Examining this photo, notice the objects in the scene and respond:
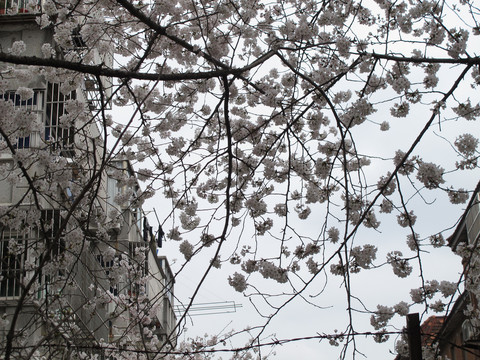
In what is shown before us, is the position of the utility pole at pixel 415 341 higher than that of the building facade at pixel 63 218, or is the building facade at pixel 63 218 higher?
the building facade at pixel 63 218

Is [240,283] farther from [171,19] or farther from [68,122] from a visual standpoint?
[171,19]

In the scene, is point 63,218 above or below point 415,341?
above

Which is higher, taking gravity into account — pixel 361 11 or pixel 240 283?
pixel 361 11

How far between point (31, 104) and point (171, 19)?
15.8 ft

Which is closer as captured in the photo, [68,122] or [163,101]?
[68,122]

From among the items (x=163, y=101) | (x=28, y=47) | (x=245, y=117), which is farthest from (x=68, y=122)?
(x=28, y=47)

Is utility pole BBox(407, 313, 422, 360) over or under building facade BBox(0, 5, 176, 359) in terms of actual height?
under

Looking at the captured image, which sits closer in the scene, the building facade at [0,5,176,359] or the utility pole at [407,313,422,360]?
the utility pole at [407,313,422,360]

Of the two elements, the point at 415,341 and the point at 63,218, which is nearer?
the point at 415,341

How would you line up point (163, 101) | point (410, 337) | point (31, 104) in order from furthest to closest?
1. point (31, 104)
2. point (163, 101)
3. point (410, 337)

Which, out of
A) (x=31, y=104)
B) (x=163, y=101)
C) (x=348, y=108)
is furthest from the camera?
(x=31, y=104)

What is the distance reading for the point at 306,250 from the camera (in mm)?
5254

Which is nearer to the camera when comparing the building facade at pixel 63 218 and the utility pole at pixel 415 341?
the utility pole at pixel 415 341

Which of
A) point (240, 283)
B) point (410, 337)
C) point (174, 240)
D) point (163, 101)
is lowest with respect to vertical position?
point (410, 337)
